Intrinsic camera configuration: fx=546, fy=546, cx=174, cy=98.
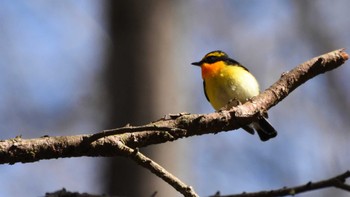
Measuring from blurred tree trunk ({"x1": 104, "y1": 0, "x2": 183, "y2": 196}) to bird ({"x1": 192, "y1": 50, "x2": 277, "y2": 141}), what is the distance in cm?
140

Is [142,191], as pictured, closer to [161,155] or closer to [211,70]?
[161,155]

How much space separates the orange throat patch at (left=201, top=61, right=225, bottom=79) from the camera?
4.85 m

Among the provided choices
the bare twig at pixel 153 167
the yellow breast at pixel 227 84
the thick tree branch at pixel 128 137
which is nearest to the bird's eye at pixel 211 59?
the yellow breast at pixel 227 84

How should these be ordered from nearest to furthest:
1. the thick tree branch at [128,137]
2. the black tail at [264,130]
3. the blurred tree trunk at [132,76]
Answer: the thick tree branch at [128,137] → the blurred tree trunk at [132,76] → the black tail at [264,130]

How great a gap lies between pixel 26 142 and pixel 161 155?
1323 millimetres

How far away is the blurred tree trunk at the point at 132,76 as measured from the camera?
284 centimetres

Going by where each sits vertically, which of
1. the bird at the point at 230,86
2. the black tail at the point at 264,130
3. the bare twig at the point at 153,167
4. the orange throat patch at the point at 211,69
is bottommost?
the bare twig at the point at 153,167

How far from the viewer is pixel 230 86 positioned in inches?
182

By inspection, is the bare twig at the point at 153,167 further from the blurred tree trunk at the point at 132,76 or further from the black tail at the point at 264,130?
the black tail at the point at 264,130

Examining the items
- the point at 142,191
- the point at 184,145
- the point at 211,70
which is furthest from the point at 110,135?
the point at 211,70

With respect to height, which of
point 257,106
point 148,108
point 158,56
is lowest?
point 257,106

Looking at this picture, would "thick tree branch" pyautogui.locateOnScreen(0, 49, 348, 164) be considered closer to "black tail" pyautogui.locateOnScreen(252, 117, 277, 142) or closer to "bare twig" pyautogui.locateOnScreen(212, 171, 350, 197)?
"bare twig" pyautogui.locateOnScreen(212, 171, 350, 197)

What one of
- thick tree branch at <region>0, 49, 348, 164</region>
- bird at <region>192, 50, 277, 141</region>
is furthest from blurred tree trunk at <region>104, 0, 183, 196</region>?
bird at <region>192, 50, 277, 141</region>

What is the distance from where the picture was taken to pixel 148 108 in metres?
2.88
